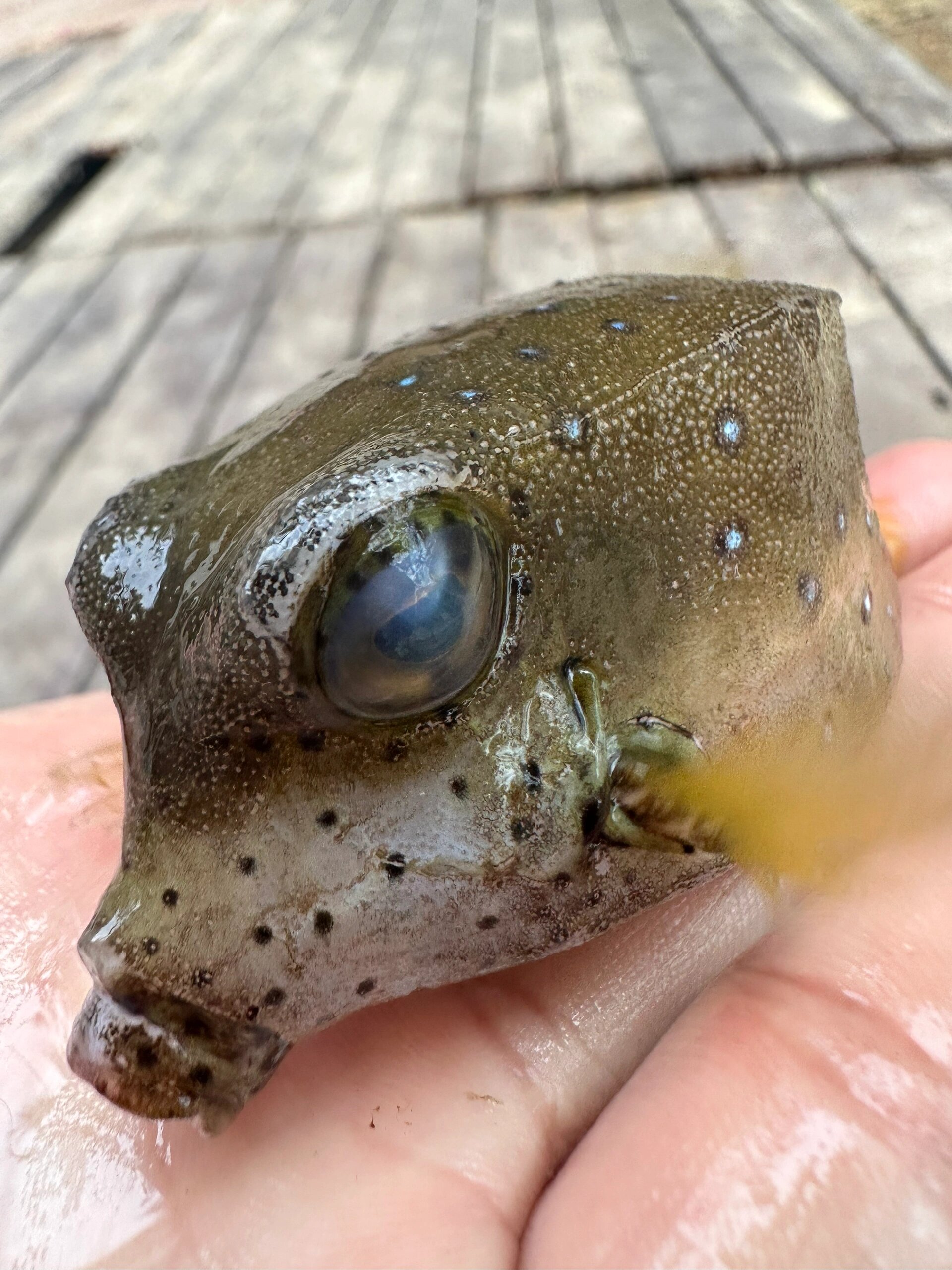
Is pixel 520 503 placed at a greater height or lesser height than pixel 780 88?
greater

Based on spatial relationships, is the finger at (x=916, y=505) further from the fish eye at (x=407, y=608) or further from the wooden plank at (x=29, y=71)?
the wooden plank at (x=29, y=71)

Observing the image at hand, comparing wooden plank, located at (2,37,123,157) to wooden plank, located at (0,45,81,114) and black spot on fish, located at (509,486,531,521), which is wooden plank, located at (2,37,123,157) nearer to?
wooden plank, located at (0,45,81,114)

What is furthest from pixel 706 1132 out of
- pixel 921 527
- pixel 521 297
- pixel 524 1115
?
pixel 921 527

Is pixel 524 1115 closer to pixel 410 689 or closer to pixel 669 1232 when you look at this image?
pixel 669 1232

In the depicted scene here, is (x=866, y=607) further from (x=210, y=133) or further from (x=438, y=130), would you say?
(x=210, y=133)

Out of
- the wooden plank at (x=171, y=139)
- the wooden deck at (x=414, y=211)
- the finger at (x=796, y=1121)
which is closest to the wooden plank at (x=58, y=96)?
the wooden deck at (x=414, y=211)

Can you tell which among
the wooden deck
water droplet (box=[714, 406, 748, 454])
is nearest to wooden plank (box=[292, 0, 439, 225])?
the wooden deck

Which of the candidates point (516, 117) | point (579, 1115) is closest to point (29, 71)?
point (516, 117)
